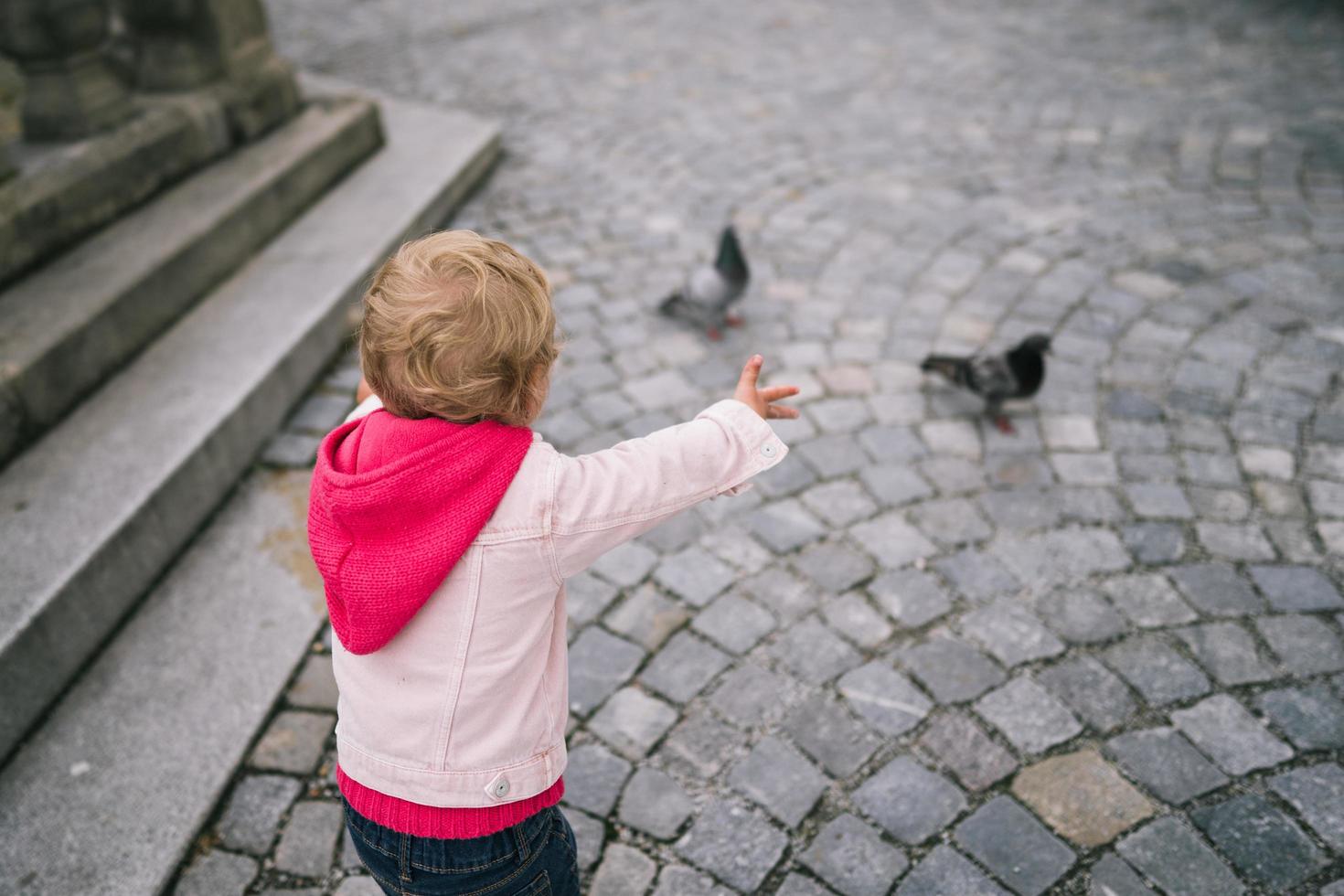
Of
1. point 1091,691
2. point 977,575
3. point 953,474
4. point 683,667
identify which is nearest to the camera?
point 1091,691

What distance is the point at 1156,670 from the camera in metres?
2.66

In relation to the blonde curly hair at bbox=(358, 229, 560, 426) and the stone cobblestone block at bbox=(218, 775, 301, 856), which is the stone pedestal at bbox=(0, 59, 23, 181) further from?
the blonde curly hair at bbox=(358, 229, 560, 426)

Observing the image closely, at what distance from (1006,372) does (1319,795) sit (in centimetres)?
167

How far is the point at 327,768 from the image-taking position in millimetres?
2564

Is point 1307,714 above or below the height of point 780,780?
above

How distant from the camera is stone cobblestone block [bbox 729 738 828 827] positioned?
2.38 metres

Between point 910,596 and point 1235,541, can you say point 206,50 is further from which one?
point 1235,541

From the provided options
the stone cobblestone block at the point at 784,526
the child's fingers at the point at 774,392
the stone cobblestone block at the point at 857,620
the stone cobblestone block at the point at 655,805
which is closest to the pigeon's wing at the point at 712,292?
the stone cobblestone block at the point at 784,526

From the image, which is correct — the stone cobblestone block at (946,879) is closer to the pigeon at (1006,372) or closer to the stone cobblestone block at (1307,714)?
the stone cobblestone block at (1307,714)

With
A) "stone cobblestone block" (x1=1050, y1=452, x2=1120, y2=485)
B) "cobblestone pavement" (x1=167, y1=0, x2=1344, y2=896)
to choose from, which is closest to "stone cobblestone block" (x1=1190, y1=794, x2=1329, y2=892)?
"cobblestone pavement" (x1=167, y1=0, x2=1344, y2=896)

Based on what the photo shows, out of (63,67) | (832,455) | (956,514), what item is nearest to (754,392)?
(956,514)

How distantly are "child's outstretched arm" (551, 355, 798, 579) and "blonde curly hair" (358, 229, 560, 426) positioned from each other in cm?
17

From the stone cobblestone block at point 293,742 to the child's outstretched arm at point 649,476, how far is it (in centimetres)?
153

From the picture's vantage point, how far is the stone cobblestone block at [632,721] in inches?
101
